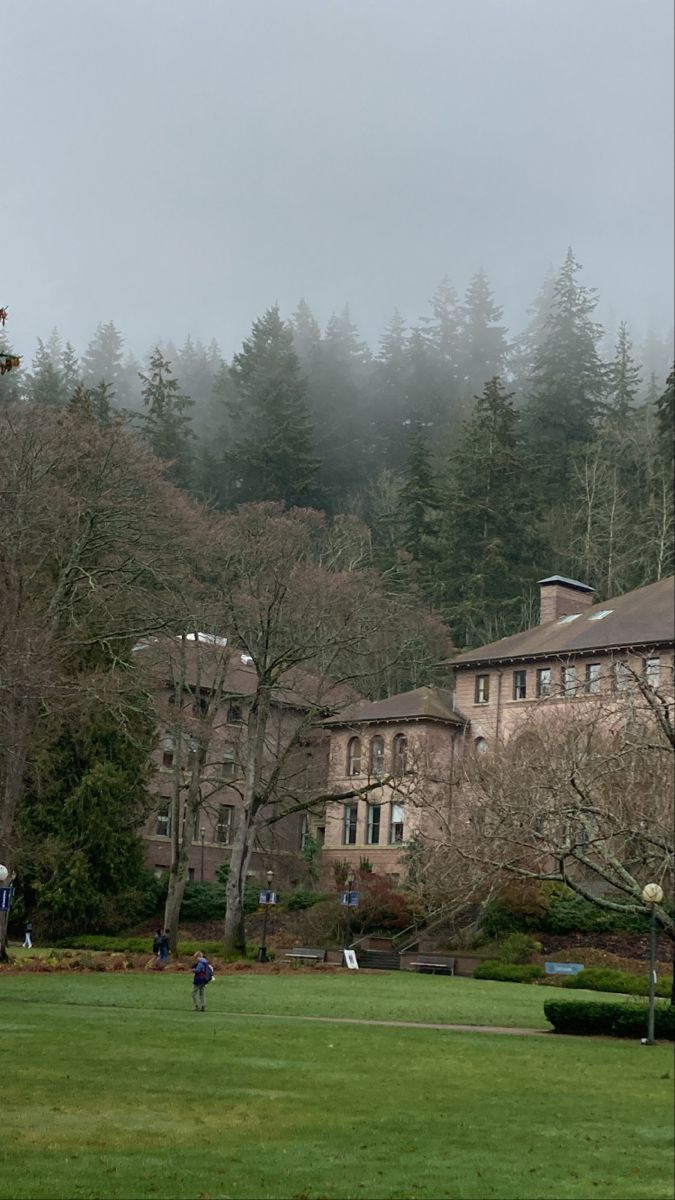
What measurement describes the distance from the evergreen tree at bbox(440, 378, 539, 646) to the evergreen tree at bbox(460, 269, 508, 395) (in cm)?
3606

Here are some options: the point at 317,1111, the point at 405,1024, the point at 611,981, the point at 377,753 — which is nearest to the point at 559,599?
the point at 377,753

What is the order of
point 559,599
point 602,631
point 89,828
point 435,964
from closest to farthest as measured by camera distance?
1. point 435,964
2. point 89,828
3. point 602,631
4. point 559,599

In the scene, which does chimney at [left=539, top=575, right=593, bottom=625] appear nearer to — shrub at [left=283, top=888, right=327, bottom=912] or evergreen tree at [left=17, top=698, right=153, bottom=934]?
shrub at [left=283, top=888, right=327, bottom=912]

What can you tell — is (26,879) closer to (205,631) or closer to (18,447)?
(205,631)

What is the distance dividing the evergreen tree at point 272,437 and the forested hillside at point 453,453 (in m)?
0.12

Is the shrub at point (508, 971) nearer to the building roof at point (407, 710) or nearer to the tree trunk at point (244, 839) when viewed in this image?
the tree trunk at point (244, 839)

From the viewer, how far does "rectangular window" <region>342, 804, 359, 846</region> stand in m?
61.3

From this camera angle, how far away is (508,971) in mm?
41438

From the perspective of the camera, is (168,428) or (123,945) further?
(168,428)

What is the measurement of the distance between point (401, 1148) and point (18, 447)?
27.5 metres

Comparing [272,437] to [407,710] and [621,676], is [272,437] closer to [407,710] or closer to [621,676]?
[407,710]

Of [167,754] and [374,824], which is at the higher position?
[167,754]

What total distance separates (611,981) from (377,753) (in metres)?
24.1

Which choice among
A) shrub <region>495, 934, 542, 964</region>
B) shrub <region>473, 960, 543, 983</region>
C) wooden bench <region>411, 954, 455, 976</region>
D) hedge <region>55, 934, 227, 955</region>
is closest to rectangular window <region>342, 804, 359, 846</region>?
hedge <region>55, 934, 227, 955</region>
